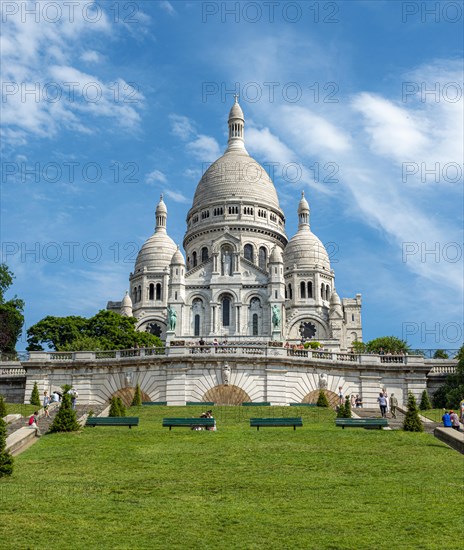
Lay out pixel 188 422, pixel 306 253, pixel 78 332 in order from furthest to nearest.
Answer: pixel 306 253 → pixel 78 332 → pixel 188 422

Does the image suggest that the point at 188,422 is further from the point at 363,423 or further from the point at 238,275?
the point at 238,275

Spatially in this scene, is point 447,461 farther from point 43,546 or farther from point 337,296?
point 337,296

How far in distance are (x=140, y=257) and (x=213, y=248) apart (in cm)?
1581

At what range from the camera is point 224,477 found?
2081cm

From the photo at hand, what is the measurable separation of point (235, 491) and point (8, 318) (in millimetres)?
52036

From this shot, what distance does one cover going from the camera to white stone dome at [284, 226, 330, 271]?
356 ft

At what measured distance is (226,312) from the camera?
96.2m

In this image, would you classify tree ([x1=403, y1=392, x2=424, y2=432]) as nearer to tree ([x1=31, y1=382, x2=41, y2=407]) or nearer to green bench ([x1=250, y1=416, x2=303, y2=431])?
green bench ([x1=250, y1=416, x2=303, y2=431])

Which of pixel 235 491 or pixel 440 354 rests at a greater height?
pixel 440 354

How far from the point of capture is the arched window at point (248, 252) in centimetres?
10656

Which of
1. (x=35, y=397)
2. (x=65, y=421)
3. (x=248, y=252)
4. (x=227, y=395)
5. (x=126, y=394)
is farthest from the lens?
(x=248, y=252)

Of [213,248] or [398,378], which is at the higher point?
[213,248]

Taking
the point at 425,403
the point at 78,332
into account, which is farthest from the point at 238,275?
the point at 425,403

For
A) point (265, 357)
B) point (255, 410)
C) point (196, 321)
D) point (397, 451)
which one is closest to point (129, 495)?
point (397, 451)
